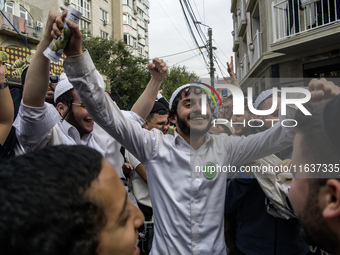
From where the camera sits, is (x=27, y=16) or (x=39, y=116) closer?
(x=39, y=116)

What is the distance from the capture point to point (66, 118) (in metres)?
2.21

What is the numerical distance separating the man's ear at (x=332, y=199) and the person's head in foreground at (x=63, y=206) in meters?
0.64

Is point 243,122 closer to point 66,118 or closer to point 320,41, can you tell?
point 66,118

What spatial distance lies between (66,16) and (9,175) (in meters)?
0.98

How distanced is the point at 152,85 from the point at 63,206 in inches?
65.6

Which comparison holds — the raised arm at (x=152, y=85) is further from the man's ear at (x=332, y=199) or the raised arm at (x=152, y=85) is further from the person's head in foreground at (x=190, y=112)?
the man's ear at (x=332, y=199)

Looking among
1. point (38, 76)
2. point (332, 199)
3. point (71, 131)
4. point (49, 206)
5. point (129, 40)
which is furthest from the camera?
point (129, 40)

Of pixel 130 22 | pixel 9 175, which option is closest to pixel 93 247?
pixel 9 175

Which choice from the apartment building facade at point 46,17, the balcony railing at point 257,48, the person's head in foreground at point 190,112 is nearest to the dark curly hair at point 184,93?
the person's head in foreground at point 190,112

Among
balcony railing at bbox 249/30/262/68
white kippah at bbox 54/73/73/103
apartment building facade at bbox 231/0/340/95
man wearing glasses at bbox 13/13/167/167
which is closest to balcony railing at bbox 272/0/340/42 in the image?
apartment building facade at bbox 231/0/340/95

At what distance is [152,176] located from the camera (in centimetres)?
205

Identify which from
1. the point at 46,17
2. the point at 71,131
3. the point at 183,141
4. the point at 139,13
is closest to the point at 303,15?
the point at 183,141

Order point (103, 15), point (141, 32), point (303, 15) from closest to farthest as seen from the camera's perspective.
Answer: point (303, 15) → point (103, 15) → point (141, 32)

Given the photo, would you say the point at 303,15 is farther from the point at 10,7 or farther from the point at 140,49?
the point at 140,49
